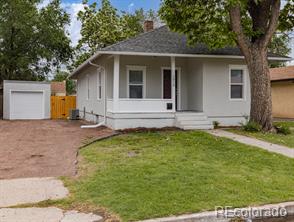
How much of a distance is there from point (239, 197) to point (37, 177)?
4046mm

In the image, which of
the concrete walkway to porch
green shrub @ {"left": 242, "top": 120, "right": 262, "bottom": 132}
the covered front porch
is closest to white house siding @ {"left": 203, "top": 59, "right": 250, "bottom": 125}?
the covered front porch

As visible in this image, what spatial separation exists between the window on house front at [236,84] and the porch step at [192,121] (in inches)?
83.0

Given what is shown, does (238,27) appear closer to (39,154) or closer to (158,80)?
(158,80)

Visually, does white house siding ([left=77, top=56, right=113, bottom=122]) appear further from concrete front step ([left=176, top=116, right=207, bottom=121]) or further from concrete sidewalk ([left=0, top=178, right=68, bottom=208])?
concrete sidewalk ([left=0, top=178, right=68, bottom=208])

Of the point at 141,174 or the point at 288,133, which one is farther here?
the point at 288,133

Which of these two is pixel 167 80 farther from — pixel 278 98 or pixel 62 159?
pixel 278 98

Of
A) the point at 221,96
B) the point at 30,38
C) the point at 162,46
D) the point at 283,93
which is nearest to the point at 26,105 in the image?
the point at 30,38

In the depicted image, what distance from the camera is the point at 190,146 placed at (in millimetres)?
10914

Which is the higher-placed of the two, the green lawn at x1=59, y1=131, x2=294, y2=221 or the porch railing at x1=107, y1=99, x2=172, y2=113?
the porch railing at x1=107, y1=99, x2=172, y2=113

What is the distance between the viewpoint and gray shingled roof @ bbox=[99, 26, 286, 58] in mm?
14905

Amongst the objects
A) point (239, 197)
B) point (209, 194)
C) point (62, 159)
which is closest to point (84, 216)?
point (209, 194)

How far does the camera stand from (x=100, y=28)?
32312 mm

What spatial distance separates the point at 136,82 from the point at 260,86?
18.2 feet

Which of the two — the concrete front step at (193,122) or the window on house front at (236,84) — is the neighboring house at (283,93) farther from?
the concrete front step at (193,122)
